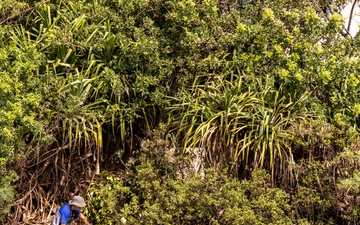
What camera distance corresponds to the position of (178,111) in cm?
843

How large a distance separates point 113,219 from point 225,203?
151 cm

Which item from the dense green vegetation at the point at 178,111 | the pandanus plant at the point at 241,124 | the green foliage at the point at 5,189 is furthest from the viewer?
the pandanus plant at the point at 241,124

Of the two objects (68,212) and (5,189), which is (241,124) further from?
(5,189)

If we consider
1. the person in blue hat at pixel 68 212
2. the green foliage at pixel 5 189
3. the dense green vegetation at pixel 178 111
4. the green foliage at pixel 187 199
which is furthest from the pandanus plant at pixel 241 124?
the green foliage at pixel 5 189

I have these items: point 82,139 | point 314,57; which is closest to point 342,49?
point 314,57

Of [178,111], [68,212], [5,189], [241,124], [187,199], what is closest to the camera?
[5,189]

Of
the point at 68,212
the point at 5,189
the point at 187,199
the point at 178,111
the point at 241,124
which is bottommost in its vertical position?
the point at 68,212

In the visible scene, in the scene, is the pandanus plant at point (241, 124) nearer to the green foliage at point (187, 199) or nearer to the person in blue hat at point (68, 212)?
the green foliage at point (187, 199)

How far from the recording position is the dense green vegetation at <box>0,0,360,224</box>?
6.97 meters

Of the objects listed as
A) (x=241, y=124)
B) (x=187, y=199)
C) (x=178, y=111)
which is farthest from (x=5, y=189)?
(x=241, y=124)

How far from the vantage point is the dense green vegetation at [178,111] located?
22.9ft

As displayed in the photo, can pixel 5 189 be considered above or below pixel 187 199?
below

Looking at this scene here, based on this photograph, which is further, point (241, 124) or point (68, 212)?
point (241, 124)

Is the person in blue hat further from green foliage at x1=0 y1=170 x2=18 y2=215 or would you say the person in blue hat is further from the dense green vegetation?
green foliage at x1=0 y1=170 x2=18 y2=215
